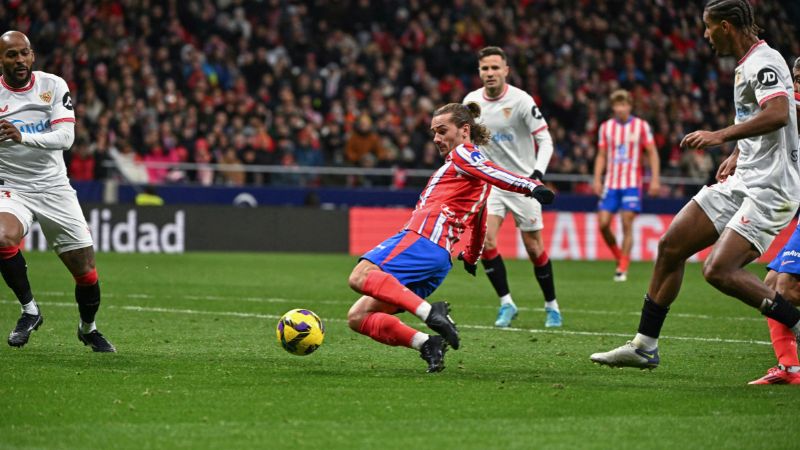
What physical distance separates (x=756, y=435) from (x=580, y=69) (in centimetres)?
2266

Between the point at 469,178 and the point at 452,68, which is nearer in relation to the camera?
the point at 469,178

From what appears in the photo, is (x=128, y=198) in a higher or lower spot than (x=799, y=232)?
lower

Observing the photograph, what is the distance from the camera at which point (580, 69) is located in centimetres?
2727

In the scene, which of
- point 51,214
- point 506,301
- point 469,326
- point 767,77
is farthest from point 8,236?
point 767,77

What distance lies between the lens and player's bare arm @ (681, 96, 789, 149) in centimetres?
633

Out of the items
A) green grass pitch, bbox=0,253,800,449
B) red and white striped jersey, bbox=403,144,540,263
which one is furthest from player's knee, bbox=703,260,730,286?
red and white striped jersey, bbox=403,144,540,263

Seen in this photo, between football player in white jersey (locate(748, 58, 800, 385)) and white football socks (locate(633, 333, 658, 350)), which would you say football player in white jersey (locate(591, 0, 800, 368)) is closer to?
football player in white jersey (locate(748, 58, 800, 385))

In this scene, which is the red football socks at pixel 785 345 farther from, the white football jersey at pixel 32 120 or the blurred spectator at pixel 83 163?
the blurred spectator at pixel 83 163

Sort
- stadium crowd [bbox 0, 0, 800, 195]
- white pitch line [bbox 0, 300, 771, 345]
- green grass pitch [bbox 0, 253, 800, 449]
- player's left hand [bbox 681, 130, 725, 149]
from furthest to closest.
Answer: stadium crowd [bbox 0, 0, 800, 195]
white pitch line [bbox 0, 300, 771, 345]
player's left hand [bbox 681, 130, 725, 149]
green grass pitch [bbox 0, 253, 800, 449]

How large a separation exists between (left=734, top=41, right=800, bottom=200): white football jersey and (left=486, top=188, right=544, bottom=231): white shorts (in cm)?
412

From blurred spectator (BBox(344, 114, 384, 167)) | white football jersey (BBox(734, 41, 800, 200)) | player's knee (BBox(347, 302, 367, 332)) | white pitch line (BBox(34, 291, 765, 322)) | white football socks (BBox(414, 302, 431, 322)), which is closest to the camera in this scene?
white football jersey (BBox(734, 41, 800, 200))

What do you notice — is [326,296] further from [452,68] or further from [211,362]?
[452,68]

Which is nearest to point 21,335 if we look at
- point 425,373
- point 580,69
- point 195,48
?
point 425,373

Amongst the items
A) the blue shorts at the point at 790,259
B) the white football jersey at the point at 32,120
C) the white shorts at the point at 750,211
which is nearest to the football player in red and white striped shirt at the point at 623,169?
the blue shorts at the point at 790,259
